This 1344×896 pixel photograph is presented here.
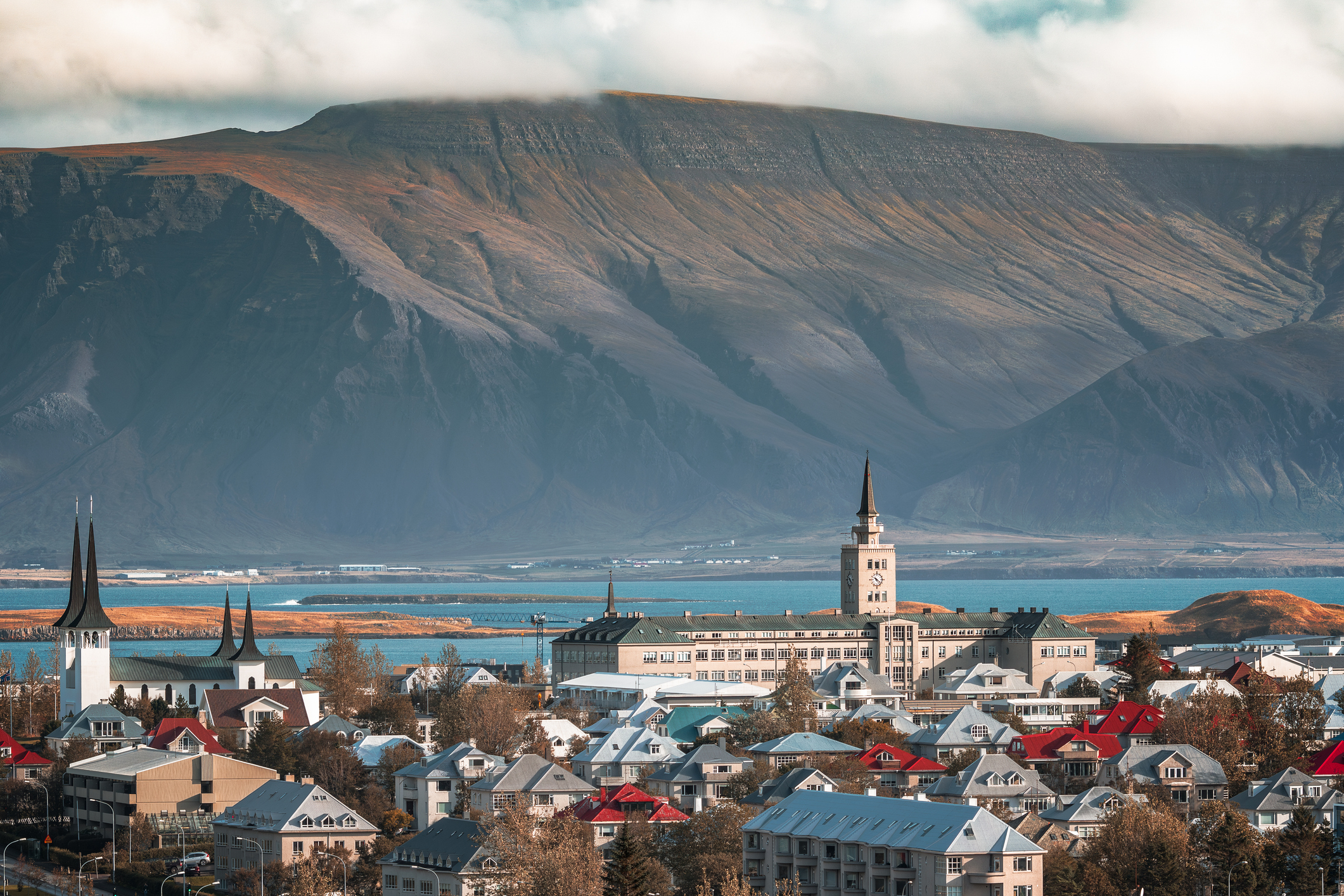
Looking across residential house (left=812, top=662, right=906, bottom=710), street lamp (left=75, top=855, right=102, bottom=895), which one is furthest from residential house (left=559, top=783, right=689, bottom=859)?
residential house (left=812, top=662, right=906, bottom=710)

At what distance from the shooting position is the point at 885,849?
272 ft

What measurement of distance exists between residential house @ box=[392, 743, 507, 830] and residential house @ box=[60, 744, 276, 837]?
6.69m

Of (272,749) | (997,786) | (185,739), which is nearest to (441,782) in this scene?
(272,749)

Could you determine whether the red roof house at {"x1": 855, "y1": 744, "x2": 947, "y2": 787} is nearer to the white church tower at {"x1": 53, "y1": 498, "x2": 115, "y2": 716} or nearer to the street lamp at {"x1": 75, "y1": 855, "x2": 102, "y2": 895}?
the street lamp at {"x1": 75, "y1": 855, "x2": 102, "y2": 895}

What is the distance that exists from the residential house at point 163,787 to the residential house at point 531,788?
1317 centimetres

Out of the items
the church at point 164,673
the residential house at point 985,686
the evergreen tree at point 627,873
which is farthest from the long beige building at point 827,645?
the evergreen tree at point 627,873

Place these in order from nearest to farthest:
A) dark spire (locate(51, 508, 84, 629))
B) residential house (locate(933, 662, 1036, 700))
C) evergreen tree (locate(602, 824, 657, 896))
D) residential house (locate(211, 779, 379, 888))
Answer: evergreen tree (locate(602, 824, 657, 896)) → residential house (locate(211, 779, 379, 888)) → dark spire (locate(51, 508, 84, 629)) → residential house (locate(933, 662, 1036, 700))

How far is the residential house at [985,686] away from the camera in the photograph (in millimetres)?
157000

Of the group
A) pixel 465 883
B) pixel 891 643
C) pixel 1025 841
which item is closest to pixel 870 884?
pixel 1025 841

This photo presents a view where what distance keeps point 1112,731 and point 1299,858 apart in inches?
1452

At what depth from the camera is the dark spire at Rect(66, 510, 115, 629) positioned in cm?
14588

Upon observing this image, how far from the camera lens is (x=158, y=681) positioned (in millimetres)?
150250

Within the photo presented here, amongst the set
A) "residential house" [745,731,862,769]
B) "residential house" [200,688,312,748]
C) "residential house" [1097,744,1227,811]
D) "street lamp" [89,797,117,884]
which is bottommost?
"street lamp" [89,797,117,884]

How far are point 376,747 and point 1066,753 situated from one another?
3437cm
